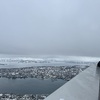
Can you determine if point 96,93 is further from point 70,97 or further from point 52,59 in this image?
point 52,59

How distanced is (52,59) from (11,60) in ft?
127

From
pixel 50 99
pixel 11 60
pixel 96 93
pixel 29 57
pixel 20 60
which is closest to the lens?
pixel 50 99

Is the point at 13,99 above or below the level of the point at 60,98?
below

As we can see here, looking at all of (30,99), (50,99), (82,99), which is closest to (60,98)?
(50,99)

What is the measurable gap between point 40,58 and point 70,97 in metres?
140

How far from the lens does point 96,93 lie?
1985 millimetres

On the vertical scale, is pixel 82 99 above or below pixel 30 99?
above

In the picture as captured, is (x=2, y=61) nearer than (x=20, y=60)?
Yes

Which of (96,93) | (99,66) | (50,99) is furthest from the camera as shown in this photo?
(99,66)

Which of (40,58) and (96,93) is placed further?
(40,58)

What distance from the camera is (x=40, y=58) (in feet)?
463

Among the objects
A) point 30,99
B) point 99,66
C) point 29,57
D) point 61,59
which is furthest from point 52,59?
point 99,66

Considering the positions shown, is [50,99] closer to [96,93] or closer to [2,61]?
[96,93]

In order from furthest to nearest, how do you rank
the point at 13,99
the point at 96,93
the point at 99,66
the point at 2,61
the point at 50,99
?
the point at 2,61, the point at 13,99, the point at 99,66, the point at 96,93, the point at 50,99
